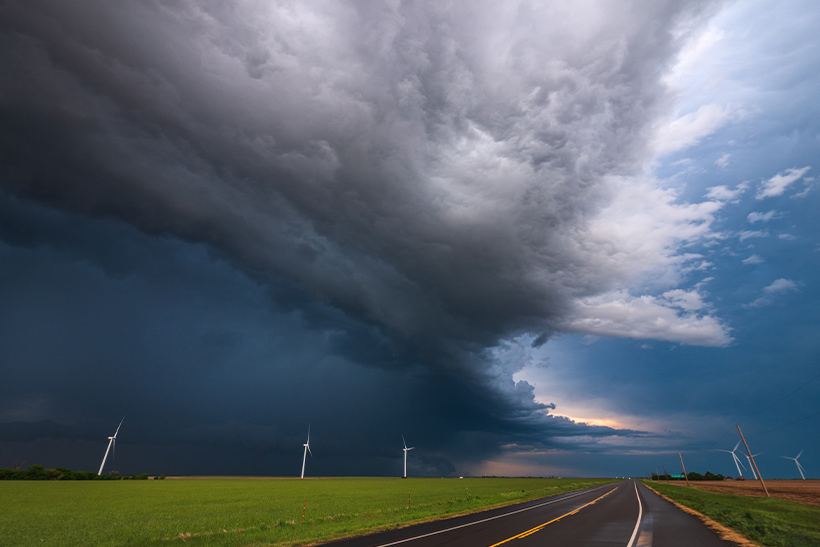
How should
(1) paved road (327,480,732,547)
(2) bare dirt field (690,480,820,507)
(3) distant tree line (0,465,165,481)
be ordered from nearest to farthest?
(1) paved road (327,480,732,547)
(2) bare dirt field (690,480,820,507)
(3) distant tree line (0,465,165,481)

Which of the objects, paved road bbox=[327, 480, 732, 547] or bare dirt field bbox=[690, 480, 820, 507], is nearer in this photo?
paved road bbox=[327, 480, 732, 547]

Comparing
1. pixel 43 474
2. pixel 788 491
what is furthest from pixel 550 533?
pixel 43 474

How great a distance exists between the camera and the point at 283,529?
25.7 m

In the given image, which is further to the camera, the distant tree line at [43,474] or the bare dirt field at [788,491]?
the distant tree line at [43,474]

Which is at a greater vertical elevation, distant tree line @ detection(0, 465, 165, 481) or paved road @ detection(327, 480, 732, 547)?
distant tree line @ detection(0, 465, 165, 481)

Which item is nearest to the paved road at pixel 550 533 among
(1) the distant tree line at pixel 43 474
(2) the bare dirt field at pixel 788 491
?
(2) the bare dirt field at pixel 788 491

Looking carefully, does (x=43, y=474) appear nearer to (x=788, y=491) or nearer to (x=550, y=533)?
(x=550, y=533)

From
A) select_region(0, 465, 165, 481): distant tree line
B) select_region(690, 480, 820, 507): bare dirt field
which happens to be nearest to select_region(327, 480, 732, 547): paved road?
select_region(690, 480, 820, 507): bare dirt field

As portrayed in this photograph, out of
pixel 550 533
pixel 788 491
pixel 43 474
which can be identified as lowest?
pixel 550 533

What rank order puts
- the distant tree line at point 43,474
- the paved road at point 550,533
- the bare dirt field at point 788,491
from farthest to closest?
the distant tree line at point 43,474, the bare dirt field at point 788,491, the paved road at point 550,533

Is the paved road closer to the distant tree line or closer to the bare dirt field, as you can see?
the bare dirt field

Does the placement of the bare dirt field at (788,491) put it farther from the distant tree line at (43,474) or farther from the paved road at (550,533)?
the distant tree line at (43,474)

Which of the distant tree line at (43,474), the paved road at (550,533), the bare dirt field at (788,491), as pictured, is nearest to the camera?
the paved road at (550,533)

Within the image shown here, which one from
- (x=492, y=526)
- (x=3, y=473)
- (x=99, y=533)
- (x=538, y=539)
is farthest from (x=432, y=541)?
(x=3, y=473)
